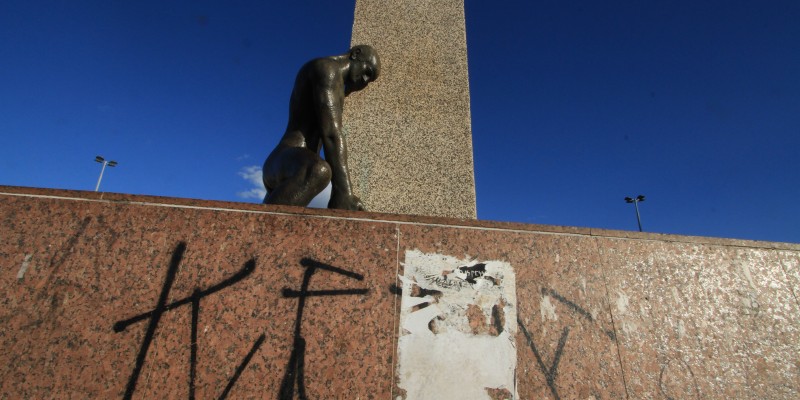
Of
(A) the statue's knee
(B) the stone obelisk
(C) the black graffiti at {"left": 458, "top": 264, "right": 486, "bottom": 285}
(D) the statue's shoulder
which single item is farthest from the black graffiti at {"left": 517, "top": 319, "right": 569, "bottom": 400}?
(D) the statue's shoulder

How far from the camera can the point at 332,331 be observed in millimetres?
1773

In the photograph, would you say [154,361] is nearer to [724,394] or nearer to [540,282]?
[540,282]

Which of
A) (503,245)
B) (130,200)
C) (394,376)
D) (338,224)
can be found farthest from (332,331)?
(130,200)

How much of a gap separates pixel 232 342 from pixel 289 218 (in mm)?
655

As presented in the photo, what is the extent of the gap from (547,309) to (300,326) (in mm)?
1278

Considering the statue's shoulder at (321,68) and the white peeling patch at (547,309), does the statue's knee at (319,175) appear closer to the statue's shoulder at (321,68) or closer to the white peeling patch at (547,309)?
the statue's shoulder at (321,68)

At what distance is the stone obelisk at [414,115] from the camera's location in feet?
11.3

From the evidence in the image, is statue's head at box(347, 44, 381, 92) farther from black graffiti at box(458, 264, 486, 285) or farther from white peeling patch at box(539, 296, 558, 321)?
white peeling patch at box(539, 296, 558, 321)

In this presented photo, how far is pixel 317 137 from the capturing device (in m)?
3.03

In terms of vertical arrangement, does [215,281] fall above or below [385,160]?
below

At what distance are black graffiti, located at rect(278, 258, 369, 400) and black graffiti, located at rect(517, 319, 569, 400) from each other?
859 mm

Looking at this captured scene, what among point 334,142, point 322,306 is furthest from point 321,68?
point 322,306

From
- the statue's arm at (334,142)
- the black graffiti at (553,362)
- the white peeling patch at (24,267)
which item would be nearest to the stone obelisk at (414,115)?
the statue's arm at (334,142)

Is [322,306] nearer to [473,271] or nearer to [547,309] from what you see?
[473,271]
